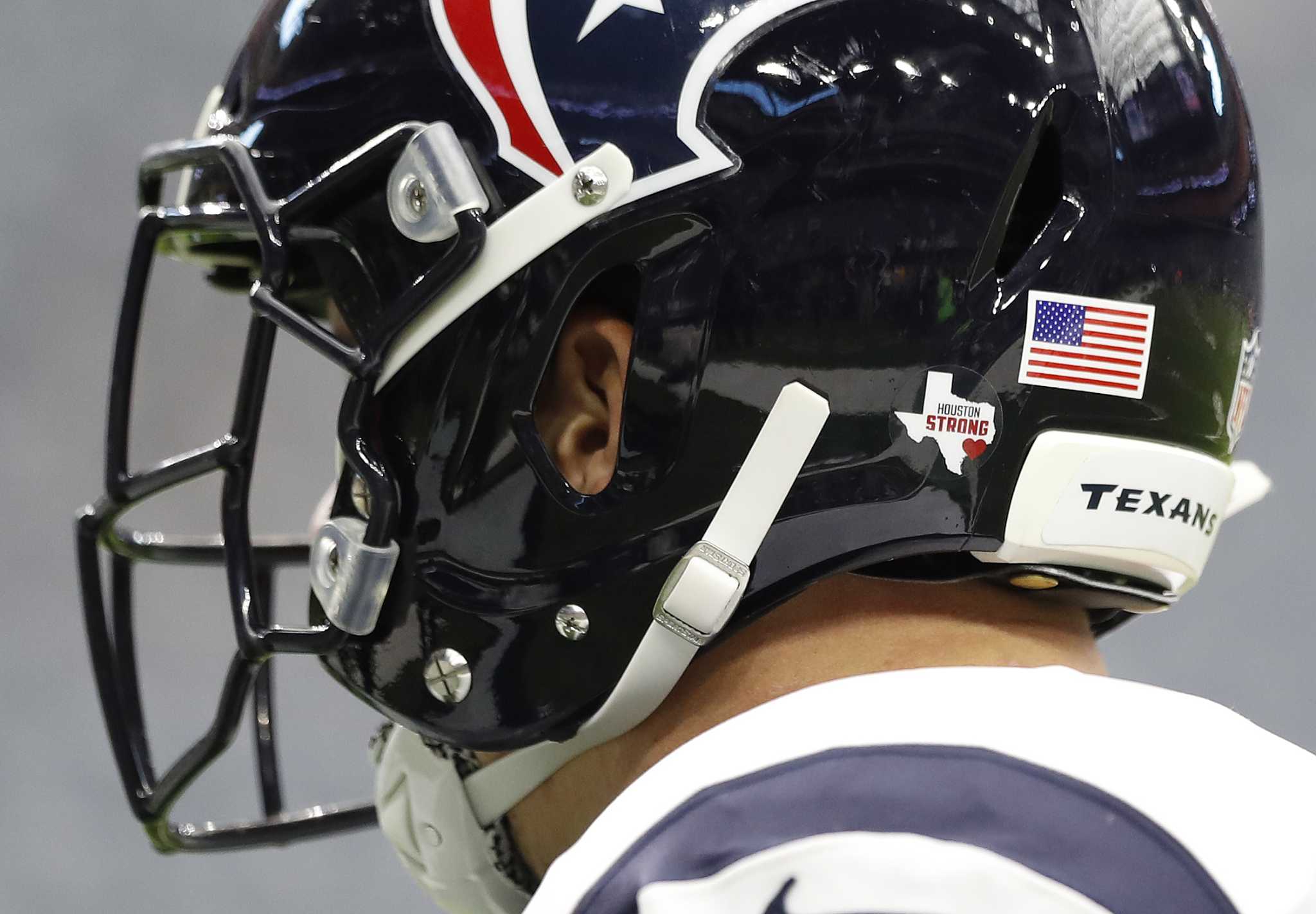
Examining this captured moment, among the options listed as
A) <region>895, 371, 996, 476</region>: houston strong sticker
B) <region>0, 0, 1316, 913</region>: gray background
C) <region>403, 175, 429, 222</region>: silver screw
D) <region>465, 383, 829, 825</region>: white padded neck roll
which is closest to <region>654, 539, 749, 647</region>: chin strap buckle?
<region>465, 383, 829, 825</region>: white padded neck roll

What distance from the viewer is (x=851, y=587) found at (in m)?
0.68

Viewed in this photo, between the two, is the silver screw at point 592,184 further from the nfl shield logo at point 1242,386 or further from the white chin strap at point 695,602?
the nfl shield logo at point 1242,386

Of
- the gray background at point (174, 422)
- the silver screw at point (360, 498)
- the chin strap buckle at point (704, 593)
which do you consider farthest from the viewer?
the gray background at point (174, 422)

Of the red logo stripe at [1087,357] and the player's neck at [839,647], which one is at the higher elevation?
the red logo stripe at [1087,357]

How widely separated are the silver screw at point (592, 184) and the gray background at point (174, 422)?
1079 millimetres

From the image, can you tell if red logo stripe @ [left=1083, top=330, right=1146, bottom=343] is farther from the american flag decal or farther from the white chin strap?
the white chin strap

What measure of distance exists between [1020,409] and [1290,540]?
1146 mm

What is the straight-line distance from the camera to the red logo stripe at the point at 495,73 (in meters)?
→ 0.67

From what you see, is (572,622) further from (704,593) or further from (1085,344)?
(1085,344)

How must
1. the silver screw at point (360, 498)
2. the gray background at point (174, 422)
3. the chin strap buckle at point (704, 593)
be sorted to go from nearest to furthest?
the chin strap buckle at point (704, 593) < the silver screw at point (360, 498) < the gray background at point (174, 422)

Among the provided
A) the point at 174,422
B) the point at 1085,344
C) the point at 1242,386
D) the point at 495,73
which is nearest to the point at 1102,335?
the point at 1085,344

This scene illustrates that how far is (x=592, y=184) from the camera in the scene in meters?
0.65

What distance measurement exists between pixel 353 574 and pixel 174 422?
39.3 inches

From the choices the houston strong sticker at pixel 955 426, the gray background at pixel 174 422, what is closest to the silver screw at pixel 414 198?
the houston strong sticker at pixel 955 426
